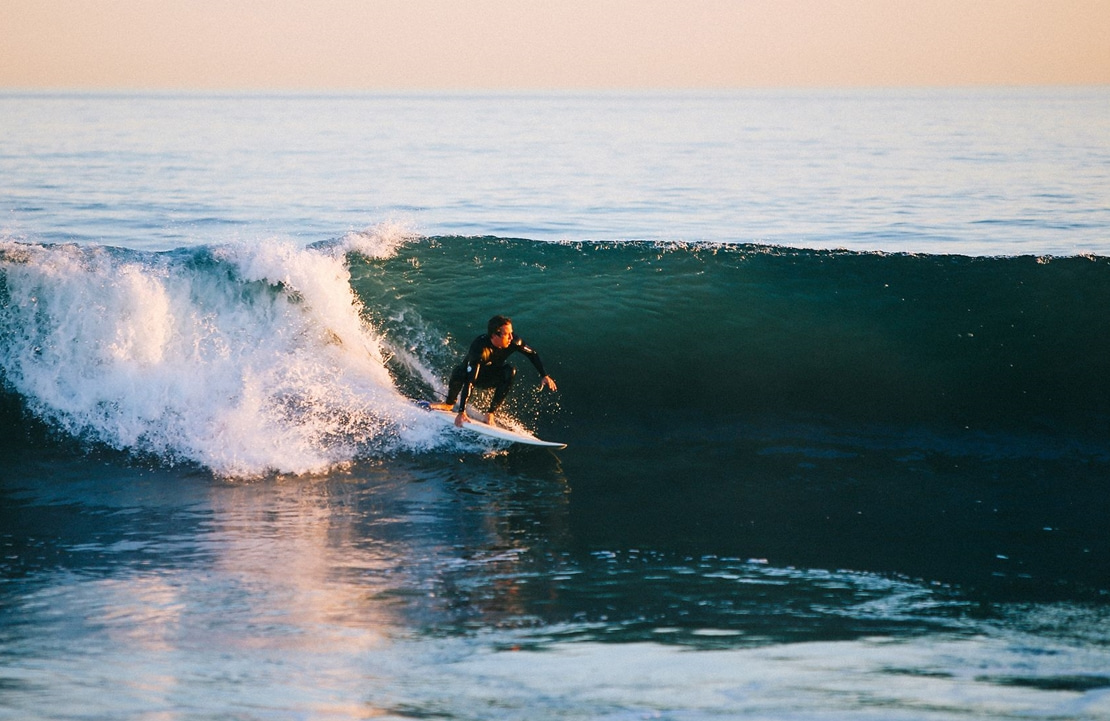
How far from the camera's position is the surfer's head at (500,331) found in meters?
9.41

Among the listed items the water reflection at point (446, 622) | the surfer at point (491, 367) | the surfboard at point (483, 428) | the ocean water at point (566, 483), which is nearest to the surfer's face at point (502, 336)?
the surfer at point (491, 367)

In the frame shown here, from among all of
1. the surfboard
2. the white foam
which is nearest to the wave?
the white foam

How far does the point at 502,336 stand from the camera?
9.47 metres

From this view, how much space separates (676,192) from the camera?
88.6 ft

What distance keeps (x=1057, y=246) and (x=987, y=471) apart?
9977 millimetres

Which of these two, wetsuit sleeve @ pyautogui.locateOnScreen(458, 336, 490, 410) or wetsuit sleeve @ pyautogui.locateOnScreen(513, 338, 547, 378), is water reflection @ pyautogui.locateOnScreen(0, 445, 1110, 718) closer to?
wetsuit sleeve @ pyautogui.locateOnScreen(458, 336, 490, 410)

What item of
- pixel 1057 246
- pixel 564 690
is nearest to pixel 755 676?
pixel 564 690

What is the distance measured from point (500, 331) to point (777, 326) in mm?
4281

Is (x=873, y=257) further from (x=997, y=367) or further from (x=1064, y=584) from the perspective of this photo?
(x=1064, y=584)

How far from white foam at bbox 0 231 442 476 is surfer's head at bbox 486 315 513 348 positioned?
1036 millimetres

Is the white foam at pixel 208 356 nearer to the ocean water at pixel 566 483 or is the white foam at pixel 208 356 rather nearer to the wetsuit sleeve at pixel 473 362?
the ocean water at pixel 566 483

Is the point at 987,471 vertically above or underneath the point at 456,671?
above

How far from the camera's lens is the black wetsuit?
9516mm

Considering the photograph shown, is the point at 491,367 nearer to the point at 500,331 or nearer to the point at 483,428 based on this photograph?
the point at 500,331
